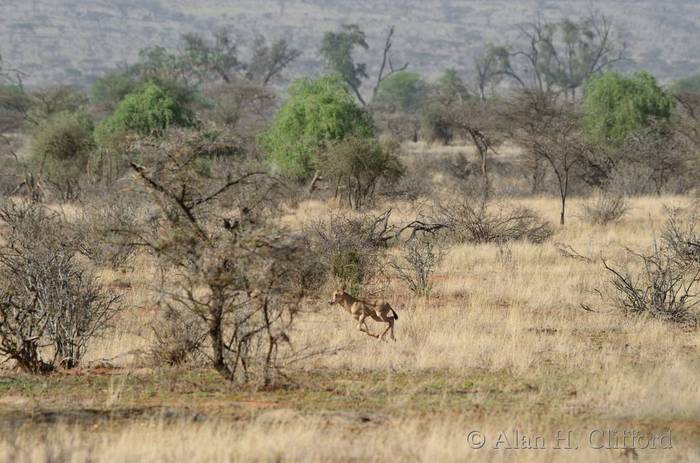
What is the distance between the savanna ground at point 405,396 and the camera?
7727 mm

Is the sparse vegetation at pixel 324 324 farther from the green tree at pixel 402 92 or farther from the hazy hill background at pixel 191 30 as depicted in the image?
the hazy hill background at pixel 191 30

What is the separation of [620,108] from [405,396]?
30.6 meters

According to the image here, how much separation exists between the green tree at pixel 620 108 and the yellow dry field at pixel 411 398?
24112 millimetres

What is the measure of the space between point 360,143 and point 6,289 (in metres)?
17.2

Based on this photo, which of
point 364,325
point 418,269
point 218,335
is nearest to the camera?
point 218,335

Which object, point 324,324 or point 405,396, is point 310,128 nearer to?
point 324,324

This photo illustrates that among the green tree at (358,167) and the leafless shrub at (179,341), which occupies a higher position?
the leafless shrub at (179,341)

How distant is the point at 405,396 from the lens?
9.44 metres

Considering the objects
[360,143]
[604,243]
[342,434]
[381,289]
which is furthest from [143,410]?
[360,143]

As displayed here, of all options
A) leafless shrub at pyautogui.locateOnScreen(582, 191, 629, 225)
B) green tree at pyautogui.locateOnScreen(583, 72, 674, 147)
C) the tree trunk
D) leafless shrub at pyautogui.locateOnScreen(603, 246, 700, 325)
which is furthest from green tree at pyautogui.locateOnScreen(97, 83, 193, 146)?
the tree trunk

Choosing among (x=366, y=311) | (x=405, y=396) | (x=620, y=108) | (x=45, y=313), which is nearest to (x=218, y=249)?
(x=405, y=396)

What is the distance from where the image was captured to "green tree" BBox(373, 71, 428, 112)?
89.3 metres

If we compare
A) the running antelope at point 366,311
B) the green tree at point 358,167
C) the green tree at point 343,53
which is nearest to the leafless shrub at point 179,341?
the running antelope at point 366,311

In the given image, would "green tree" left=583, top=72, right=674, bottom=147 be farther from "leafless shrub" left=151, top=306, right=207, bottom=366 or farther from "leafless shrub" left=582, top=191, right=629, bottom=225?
"leafless shrub" left=151, top=306, right=207, bottom=366
